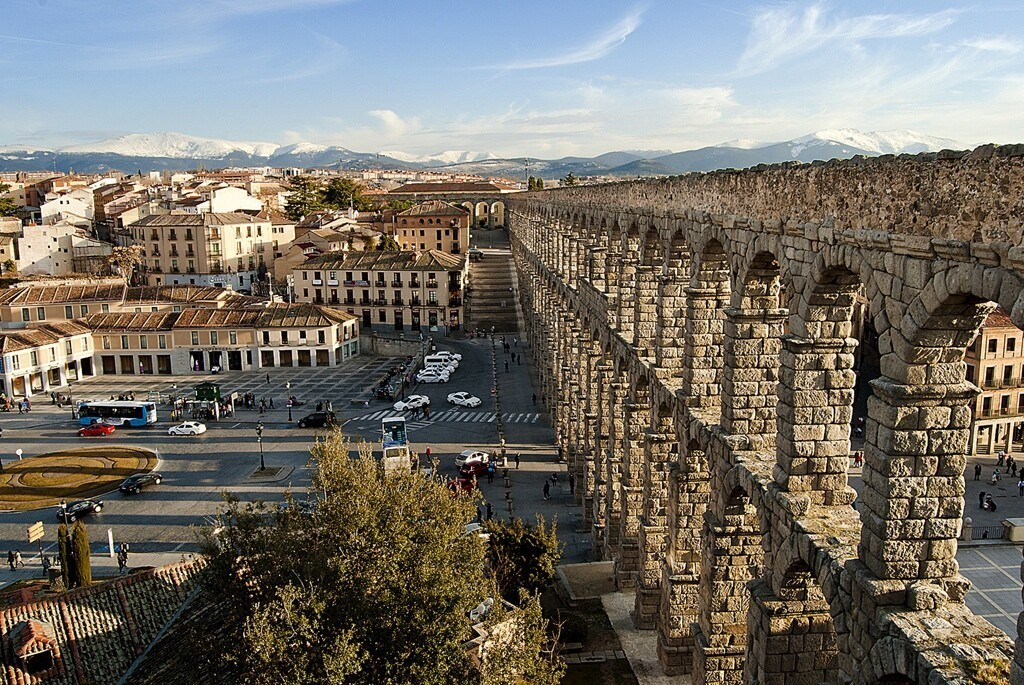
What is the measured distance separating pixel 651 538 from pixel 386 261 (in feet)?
213

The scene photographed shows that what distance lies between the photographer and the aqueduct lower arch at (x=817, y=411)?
9.52 m

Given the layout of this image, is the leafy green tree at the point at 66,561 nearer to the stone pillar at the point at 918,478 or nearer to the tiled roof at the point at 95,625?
the tiled roof at the point at 95,625

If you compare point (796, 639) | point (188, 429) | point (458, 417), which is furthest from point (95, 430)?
point (796, 639)

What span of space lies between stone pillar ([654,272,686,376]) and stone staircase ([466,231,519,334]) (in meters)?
63.2

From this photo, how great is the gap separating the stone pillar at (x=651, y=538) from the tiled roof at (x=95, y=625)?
1333cm

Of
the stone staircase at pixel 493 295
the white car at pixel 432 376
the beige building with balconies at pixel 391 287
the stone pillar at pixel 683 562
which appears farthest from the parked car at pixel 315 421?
the stone pillar at pixel 683 562

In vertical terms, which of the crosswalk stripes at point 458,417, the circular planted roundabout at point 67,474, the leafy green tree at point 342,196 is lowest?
the circular planted roundabout at point 67,474

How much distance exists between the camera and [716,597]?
17.2 meters

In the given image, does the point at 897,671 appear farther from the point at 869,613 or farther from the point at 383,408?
the point at 383,408

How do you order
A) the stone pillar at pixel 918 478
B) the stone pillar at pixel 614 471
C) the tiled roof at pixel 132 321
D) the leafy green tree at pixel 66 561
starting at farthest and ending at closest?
1. the tiled roof at pixel 132 321
2. the stone pillar at pixel 614 471
3. the leafy green tree at pixel 66 561
4. the stone pillar at pixel 918 478

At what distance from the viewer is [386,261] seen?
275ft

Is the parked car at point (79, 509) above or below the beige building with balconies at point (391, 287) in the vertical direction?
below

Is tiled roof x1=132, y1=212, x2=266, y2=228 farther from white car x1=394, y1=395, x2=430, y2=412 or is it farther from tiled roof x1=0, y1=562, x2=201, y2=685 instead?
tiled roof x1=0, y1=562, x2=201, y2=685

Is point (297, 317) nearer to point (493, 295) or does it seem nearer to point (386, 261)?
point (386, 261)
